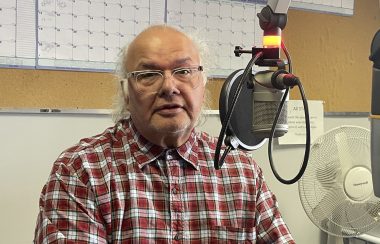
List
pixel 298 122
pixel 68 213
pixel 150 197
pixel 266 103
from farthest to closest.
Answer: pixel 298 122 < pixel 150 197 < pixel 68 213 < pixel 266 103

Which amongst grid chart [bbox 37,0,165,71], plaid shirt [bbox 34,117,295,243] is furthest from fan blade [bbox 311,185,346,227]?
grid chart [bbox 37,0,165,71]

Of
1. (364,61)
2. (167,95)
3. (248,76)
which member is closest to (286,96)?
(248,76)

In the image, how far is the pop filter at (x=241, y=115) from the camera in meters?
0.75

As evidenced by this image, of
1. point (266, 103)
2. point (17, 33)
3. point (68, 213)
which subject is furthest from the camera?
point (17, 33)

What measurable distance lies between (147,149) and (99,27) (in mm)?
558

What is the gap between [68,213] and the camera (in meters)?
1.22

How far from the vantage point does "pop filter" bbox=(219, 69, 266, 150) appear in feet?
2.46

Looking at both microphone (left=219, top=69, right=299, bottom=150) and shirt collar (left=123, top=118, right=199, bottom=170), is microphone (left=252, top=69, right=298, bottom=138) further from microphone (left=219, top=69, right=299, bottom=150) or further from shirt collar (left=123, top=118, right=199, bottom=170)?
shirt collar (left=123, top=118, right=199, bottom=170)

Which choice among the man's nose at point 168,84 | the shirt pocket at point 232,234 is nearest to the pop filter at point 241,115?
the man's nose at point 168,84

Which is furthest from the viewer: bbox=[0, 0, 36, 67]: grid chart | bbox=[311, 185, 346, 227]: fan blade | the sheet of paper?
the sheet of paper

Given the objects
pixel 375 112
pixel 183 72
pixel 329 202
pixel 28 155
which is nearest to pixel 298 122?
pixel 329 202

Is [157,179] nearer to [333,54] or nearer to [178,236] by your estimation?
[178,236]

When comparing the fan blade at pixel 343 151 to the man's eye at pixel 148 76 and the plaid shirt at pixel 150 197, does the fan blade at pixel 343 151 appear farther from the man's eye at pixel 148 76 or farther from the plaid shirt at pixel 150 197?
the man's eye at pixel 148 76

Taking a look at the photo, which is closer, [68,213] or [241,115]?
[241,115]
